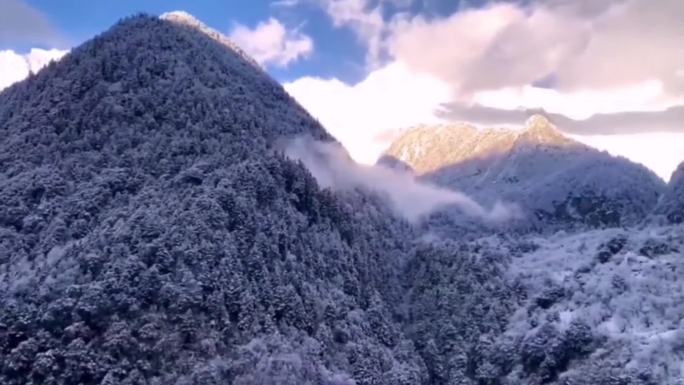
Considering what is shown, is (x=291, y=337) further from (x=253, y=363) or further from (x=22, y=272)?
(x=22, y=272)

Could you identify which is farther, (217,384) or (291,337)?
(291,337)

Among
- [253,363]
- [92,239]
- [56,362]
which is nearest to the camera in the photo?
[56,362]

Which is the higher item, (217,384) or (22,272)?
(22,272)

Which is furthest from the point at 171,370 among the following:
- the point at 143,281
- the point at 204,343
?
the point at 143,281

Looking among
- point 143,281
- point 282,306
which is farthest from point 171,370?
point 282,306

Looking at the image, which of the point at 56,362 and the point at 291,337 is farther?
the point at 291,337

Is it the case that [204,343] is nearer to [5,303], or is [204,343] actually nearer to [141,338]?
[141,338]

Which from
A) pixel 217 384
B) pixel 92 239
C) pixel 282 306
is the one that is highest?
pixel 92 239

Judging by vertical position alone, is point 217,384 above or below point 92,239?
below

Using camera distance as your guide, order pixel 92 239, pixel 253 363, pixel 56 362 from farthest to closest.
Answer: pixel 92 239, pixel 253 363, pixel 56 362
